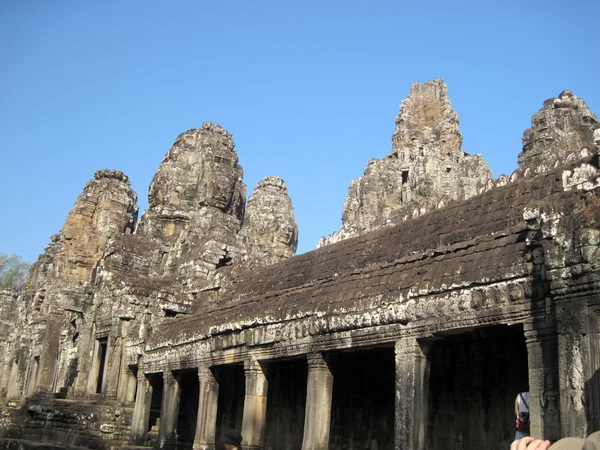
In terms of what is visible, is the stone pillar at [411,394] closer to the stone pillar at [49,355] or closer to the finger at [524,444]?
the finger at [524,444]

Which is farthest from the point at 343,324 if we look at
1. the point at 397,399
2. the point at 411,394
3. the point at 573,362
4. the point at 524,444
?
the point at 524,444

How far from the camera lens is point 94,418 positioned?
17.4 metres

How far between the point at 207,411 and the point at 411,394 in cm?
610

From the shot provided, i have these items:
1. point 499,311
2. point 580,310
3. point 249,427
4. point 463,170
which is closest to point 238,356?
point 249,427

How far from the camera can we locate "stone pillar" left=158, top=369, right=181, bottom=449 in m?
14.7

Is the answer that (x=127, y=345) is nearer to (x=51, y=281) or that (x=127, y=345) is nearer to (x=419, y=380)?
(x=419, y=380)

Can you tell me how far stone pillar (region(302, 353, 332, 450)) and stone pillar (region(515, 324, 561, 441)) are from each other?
12.8 ft

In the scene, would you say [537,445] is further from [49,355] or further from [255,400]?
[49,355]

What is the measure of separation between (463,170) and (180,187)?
21826 mm

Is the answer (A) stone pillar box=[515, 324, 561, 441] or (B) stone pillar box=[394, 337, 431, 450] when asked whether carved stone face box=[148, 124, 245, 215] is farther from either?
(A) stone pillar box=[515, 324, 561, 441]

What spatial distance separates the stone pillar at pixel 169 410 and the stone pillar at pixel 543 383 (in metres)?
9.55

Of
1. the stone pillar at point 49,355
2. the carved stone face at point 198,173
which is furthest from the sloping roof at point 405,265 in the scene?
the stone pillar at point 49,355

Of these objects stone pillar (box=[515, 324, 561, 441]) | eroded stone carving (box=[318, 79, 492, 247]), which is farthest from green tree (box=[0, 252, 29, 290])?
stone pillar (box=[515, 324, 561, 441])

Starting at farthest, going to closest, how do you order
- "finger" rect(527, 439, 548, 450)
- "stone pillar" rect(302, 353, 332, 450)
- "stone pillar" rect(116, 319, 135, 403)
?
"stone pillar" rect(116, 319, 135, 403) < "stone pillar" rect(302, 353, 332, 450) < "finger" rect(527, 439, 548, 450)
